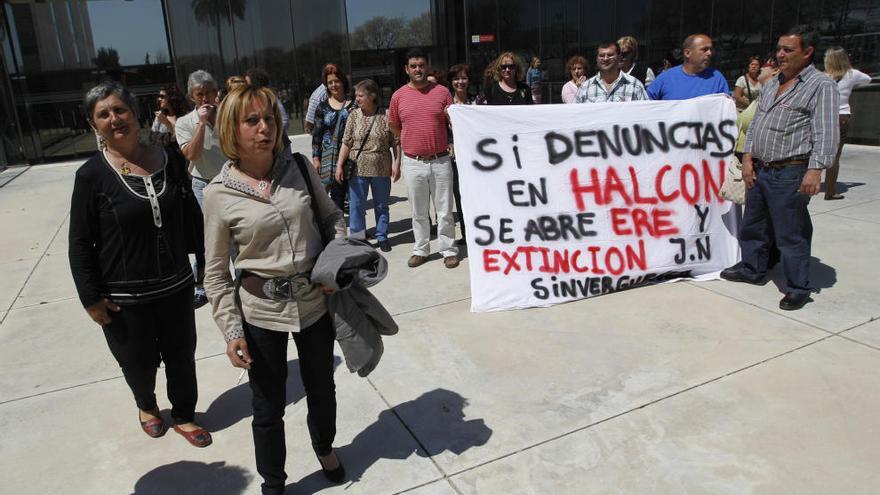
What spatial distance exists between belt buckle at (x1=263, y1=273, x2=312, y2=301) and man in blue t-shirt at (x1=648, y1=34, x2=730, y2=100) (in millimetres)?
4106

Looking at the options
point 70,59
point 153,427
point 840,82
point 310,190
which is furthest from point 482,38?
point 310,190

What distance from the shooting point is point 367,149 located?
6.06m

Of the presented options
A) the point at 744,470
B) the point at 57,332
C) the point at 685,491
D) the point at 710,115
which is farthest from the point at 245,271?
the point at 710,115

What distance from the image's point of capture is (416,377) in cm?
363

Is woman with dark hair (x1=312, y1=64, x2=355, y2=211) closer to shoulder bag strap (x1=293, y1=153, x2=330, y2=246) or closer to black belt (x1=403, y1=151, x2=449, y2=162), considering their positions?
black belt (x1=403, y1=151, x2=449, y2=162)

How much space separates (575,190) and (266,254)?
9.52ft

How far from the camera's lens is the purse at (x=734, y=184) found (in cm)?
472

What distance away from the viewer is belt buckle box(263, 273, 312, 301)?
2332mm

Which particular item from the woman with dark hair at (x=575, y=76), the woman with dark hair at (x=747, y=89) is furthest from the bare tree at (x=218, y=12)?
the woman with dark hair at (x=747, y=89)

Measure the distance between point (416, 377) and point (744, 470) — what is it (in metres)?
1.74

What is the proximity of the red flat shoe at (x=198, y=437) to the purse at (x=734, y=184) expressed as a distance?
401 cm

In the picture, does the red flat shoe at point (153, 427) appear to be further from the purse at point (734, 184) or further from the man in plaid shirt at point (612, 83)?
the purse at point (734, 184)

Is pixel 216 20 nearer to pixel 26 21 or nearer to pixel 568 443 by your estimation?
pixel 26 21

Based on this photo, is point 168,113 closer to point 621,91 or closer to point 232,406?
point 232,406
